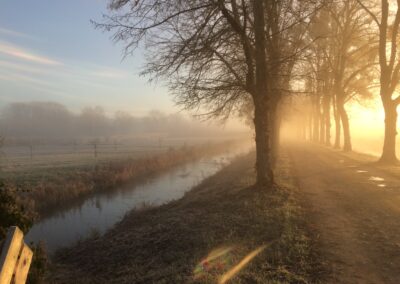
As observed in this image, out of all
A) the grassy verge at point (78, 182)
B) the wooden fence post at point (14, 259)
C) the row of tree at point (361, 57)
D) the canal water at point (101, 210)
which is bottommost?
the canal water at point (101, 210)

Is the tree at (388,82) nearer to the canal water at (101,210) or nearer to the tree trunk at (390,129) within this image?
the tree trunk at (390,129)

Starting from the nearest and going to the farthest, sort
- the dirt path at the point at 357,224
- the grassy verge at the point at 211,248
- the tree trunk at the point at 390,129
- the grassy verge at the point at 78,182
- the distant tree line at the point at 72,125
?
the dirt path at the point at 357,224, the grassy verge at the point at 211,248, the grassy verge at the point at 78,182, the tree trunk at the point at 390,129, the distant tree line at the point at 72,125

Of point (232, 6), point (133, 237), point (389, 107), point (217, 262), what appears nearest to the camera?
point (217, 262)

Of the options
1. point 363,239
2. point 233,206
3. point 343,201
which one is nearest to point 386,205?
point 343,201

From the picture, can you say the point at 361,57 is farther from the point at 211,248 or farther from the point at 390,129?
the point at 211,248

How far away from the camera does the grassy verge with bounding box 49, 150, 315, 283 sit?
22.7 feet

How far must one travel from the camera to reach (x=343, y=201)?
12180 mm

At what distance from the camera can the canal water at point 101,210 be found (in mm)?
14508

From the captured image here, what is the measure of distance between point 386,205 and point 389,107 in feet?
43.1

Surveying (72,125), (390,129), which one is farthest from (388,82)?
(72,125)

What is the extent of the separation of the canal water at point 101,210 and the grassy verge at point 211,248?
219cm

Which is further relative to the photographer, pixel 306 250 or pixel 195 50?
pixel 195 50

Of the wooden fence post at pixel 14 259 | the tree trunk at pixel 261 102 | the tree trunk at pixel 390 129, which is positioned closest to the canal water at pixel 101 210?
the tree trunk at pixel 261 102

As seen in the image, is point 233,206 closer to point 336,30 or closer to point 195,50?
point 195,50
